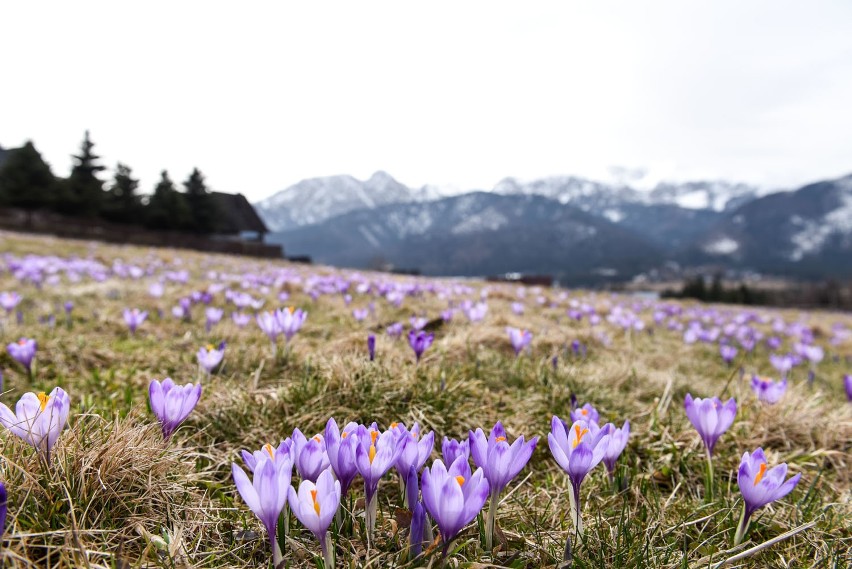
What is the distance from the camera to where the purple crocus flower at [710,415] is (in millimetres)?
1883

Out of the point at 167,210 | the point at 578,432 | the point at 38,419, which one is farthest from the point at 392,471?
the point at 167,210

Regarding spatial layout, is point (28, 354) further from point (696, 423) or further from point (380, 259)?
point (380, 259)

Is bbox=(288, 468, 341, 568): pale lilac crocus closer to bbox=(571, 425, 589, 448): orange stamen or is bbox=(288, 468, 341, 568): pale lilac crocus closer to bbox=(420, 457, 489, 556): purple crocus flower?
bbox=(420, 457, 489, 556): purple crocus flower

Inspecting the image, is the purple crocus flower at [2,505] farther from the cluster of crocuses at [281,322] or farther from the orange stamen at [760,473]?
the orange stamen at [760,473]

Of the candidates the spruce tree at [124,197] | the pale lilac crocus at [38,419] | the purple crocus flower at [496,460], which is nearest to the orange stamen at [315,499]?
the purple crocus flower at [496,460]

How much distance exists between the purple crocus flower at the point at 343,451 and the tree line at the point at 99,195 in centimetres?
4425

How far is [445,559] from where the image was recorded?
4.06ft

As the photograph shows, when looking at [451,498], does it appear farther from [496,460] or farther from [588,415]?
[588,415]

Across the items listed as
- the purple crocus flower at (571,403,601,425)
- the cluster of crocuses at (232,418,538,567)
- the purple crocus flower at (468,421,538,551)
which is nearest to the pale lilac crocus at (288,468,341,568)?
the cluster of crocuses at (232,418,538,567)

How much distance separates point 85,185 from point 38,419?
50.6 metres

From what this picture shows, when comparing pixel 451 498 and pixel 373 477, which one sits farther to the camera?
pixel 373 477

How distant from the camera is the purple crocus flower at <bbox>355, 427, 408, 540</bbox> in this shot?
52.2 inches

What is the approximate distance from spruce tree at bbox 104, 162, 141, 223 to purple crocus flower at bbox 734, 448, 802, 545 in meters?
49.6

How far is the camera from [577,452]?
→ 4.72 ft
